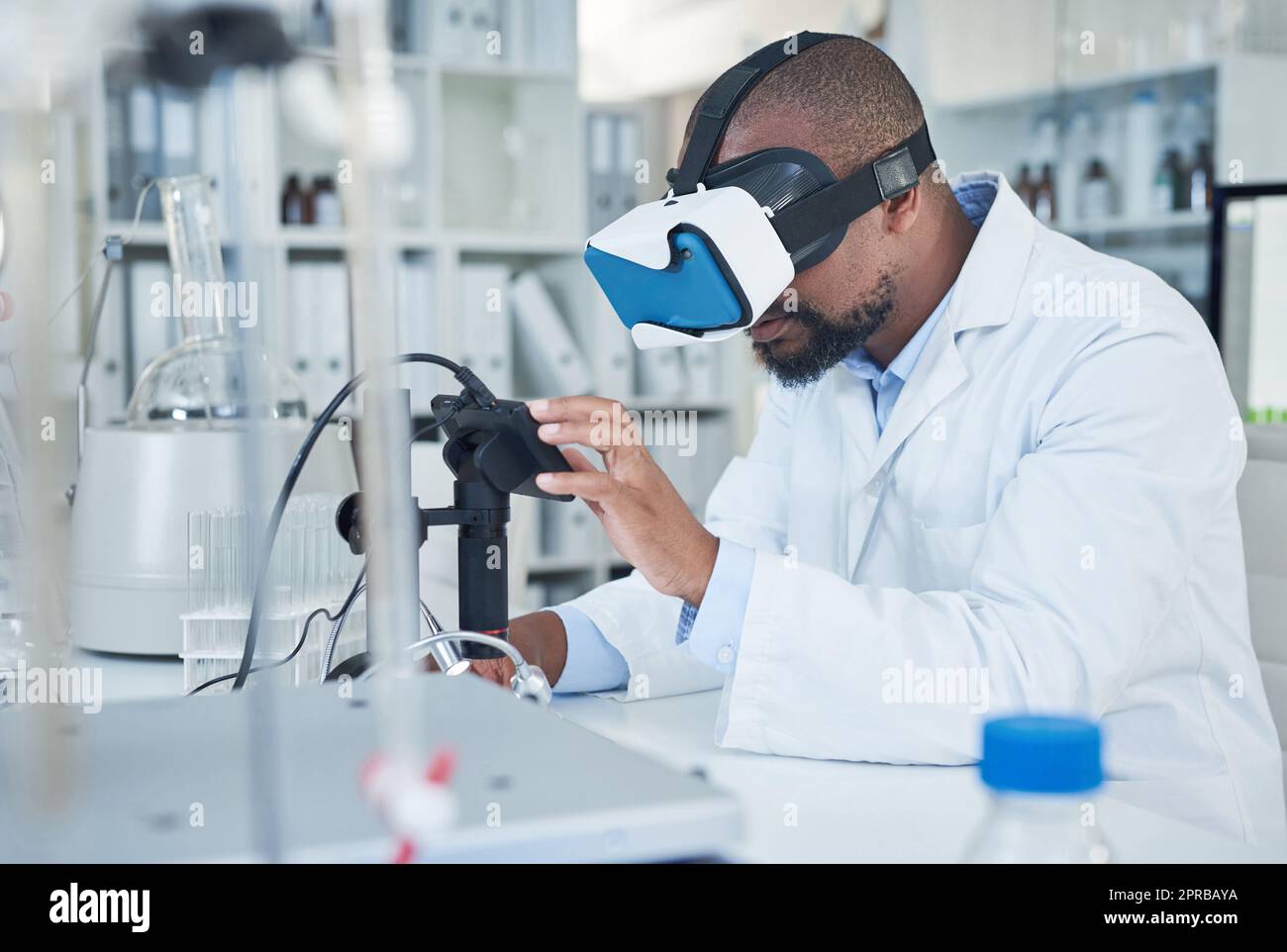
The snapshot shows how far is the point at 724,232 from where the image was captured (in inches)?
40.2

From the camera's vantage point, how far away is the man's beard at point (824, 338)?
4.29ft

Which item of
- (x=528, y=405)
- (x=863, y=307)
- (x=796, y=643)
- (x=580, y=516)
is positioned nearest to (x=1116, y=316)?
(x=863, y=307)

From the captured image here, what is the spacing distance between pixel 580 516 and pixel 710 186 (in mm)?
2415

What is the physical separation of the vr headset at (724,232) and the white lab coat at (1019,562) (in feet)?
0.63

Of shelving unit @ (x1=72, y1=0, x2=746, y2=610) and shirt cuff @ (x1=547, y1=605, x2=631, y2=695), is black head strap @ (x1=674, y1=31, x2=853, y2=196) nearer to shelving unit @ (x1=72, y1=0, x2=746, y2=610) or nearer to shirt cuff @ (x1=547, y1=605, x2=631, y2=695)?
shirt cuff @ (x1=547, y1=605, x2=631, y2=695)

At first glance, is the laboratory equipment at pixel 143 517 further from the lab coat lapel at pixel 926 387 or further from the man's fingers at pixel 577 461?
the lab coat lapel at pixel 926 387

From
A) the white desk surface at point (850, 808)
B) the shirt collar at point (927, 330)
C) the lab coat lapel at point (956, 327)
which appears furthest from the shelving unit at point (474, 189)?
the white desk surface at point (850, 808)

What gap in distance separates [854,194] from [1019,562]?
1.28 feet

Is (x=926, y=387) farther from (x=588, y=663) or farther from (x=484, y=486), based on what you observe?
(x=484, y=486)

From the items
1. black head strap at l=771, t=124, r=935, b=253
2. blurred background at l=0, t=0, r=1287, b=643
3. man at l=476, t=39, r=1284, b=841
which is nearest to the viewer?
man at l=476, t=39, r=1284, b=841

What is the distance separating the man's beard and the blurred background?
1.49m

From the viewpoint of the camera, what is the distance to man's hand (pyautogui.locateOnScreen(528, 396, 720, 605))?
0.89 meters

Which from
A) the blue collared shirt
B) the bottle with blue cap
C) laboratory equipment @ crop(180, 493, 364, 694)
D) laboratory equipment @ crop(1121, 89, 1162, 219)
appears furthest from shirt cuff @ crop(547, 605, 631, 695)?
laboratory equipment @ crop(1121, 89, 1162, 219)

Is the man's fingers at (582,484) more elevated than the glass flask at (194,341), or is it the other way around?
the glass flask at (194,341)
